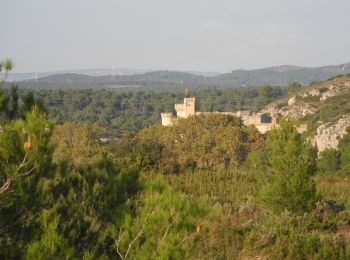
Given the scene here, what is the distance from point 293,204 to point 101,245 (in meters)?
6.51

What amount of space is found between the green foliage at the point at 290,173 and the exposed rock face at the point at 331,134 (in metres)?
27.9

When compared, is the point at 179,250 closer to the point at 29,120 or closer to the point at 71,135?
the point at 29,120

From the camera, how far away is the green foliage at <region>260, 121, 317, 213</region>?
9.63 metres

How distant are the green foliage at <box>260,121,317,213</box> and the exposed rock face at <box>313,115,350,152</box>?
27904 mm

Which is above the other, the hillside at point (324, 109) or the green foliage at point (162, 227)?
the green foliage at point (162, 227)

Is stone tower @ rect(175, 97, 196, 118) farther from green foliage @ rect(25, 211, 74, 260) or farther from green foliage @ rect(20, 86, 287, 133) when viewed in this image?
green foliage @ rect(25, 211, 74, 260)

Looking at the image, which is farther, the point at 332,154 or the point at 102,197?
the point at 332,154

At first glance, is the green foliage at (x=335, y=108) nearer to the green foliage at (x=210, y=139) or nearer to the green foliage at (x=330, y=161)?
the green foliage at (x=210, y=139)

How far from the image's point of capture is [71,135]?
29.5 m

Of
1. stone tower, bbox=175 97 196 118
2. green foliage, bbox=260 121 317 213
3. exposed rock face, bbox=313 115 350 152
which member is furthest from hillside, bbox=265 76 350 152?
green foliage, bbox=260 121 317 213

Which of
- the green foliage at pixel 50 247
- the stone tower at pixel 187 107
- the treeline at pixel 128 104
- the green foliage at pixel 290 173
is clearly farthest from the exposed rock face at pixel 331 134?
the green foliage at pixel 50 247

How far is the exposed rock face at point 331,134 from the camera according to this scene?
1470 inches

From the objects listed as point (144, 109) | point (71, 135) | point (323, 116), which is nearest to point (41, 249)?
point (71, 135)

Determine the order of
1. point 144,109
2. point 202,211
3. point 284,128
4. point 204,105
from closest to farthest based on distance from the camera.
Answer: point 202,211 < point 284,128 < point 144,109 < point 204,105
